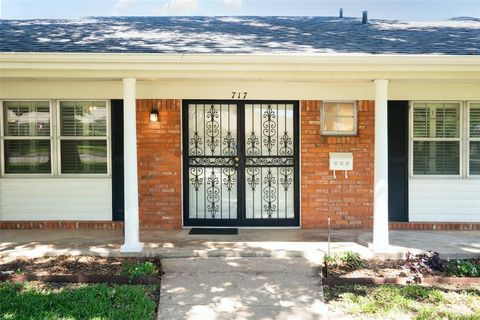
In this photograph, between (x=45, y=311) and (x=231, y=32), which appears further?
(x=231, y=32)

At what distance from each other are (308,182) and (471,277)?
3042 mm

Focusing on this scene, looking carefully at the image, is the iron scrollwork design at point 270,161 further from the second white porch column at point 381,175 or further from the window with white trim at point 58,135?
the window with white trim at point 58,135

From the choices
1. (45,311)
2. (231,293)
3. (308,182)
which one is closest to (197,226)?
(308,182)

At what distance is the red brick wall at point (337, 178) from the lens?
302 inches

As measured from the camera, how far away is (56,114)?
25.3 feet

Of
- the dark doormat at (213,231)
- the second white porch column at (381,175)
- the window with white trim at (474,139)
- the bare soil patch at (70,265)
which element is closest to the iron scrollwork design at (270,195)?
the dark doormat at (213,231)

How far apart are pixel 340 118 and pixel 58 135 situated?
4821 mm

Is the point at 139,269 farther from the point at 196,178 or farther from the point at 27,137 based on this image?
the point at 27,137

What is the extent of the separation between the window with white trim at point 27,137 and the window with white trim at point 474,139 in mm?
7167

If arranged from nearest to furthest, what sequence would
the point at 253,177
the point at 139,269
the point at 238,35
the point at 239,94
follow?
the point at 139,269
the point at 238,35
the point at 239,94
the point at 253,177

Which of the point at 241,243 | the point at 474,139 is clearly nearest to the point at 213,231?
the point at 241,243

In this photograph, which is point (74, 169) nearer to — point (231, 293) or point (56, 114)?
point (56, 114)

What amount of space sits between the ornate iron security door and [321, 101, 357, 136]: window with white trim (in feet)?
1.73

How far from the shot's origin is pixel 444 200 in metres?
7.77
